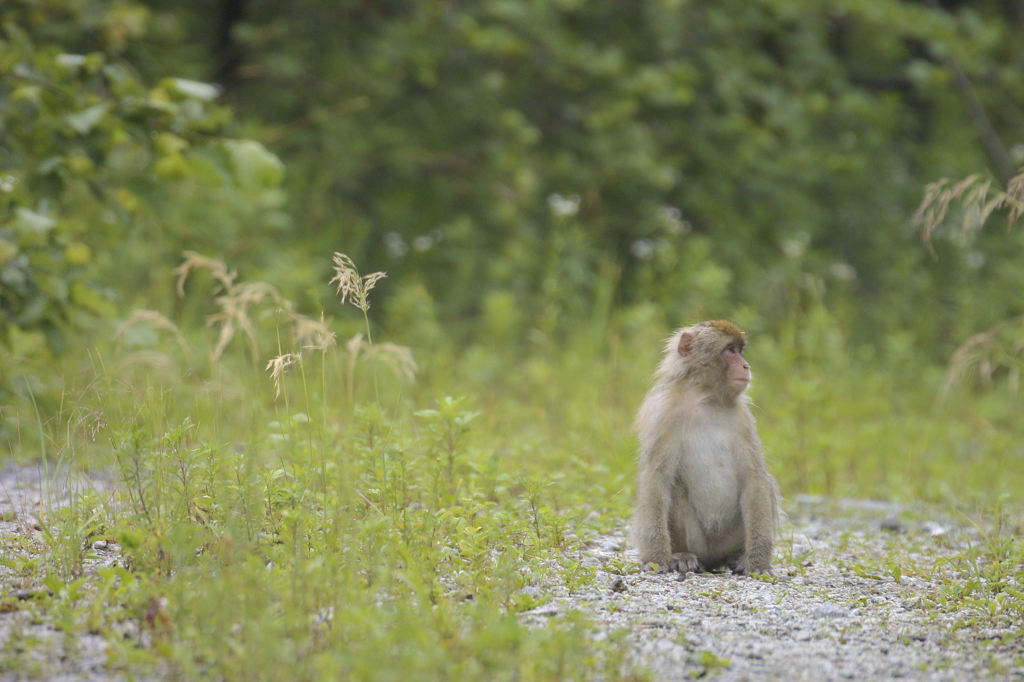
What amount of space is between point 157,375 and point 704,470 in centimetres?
273

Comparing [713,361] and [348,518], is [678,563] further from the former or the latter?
[348,518]

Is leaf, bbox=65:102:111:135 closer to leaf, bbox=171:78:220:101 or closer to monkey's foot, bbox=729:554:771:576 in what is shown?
leaf, bbox=171:78:220:101

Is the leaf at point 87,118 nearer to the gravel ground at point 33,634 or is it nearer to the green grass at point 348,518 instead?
the green grass at point 348,518

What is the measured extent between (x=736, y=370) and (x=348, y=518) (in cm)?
208

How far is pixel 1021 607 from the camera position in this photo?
4.60 m

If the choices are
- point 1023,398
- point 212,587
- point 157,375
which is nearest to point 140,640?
point 212,587

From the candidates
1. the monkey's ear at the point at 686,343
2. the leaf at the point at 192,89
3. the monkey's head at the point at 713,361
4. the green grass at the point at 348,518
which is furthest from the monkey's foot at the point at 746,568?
the leaf at the point at 192,89

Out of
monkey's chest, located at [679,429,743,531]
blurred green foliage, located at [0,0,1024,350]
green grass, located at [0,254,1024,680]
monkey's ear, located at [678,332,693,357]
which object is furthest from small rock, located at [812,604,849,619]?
blurred green foliage, located at [0,0,1024,350]

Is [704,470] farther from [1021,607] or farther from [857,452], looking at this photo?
[857,452]

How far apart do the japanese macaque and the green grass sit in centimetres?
32

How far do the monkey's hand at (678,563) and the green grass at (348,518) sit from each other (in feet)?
0.56

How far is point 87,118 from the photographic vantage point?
5855 millimetres

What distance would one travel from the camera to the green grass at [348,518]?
11.6 ft

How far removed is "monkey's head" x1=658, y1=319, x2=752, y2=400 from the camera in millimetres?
5520
